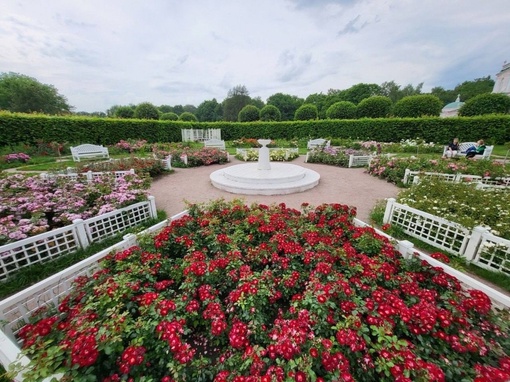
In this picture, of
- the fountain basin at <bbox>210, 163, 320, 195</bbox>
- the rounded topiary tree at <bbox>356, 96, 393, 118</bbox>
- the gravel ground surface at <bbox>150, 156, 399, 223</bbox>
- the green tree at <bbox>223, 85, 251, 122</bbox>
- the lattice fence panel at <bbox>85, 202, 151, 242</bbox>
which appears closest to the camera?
the lattice fence panel at <bbox>85, 202, 151, 242</bbox>

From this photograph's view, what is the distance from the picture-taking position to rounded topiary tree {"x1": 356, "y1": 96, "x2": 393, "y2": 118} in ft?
64.1

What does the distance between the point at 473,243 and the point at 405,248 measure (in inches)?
51.7

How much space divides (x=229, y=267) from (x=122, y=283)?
1.00 meters

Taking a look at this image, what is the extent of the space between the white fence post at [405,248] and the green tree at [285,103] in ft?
141

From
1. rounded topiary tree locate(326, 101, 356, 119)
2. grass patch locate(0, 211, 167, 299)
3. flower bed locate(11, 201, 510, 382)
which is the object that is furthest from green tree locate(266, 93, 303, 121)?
flower bed locate(11, 201, 510, 382)

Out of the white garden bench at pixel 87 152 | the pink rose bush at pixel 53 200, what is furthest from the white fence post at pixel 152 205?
the white garden bench at pixel 87 152

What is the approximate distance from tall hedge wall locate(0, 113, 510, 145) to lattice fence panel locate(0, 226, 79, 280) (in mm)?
12117

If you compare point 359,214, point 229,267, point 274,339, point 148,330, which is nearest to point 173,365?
point 148,330

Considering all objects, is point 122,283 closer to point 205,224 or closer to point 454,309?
point 205,224

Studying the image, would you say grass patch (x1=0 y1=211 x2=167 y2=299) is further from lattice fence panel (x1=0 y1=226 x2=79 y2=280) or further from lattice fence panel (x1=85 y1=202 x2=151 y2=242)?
lattice fence panel (x1=85 y1=202 x2=151 y2=242)

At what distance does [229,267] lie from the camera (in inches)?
85.0

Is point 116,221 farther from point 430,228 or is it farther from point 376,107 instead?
point 376,107

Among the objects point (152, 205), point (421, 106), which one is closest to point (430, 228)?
point (152, 205)

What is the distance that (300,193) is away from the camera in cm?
616
